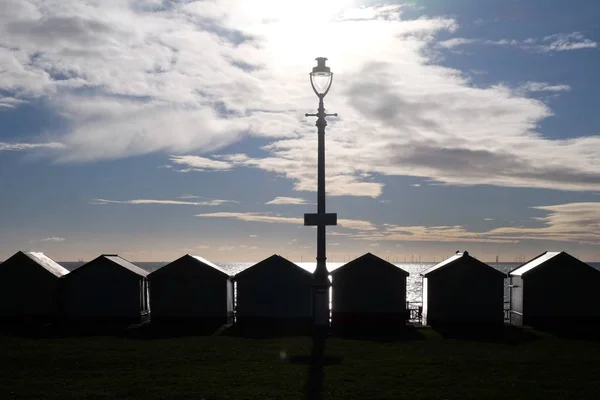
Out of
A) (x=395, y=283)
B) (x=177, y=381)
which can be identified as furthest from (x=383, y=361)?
(x=395, y=283)

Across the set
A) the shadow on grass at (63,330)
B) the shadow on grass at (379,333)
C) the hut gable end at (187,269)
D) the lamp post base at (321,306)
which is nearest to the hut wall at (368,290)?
the shadow on grass at (379,333)

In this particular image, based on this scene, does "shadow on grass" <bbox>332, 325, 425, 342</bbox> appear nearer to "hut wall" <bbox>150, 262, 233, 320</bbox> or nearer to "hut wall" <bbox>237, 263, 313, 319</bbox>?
"hut wall" <bbox>237, 263, 313, 319</bbox>

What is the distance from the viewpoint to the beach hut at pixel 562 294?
4338cm

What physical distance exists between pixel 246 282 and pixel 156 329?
647 centimetres

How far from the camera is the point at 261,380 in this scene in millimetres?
24094

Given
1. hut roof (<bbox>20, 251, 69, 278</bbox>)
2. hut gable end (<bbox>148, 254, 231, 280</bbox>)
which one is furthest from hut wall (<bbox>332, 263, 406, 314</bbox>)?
hut roof (<bbox>20, 251, 69, 278</bbox>)

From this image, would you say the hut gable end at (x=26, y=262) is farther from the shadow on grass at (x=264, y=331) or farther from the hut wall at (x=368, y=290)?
the hut wall at (x=368, y=290)

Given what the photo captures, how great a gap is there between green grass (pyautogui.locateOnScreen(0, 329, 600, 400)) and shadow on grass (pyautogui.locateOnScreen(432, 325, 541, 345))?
1189 mm

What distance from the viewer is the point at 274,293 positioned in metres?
43.3

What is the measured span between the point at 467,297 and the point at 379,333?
25.0 feet

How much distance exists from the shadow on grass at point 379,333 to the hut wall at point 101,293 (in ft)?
46.5

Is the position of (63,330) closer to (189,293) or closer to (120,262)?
(120,262)

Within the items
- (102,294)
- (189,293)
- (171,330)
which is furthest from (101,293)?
(171,330)

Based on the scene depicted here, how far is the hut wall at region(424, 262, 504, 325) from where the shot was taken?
43.4m
